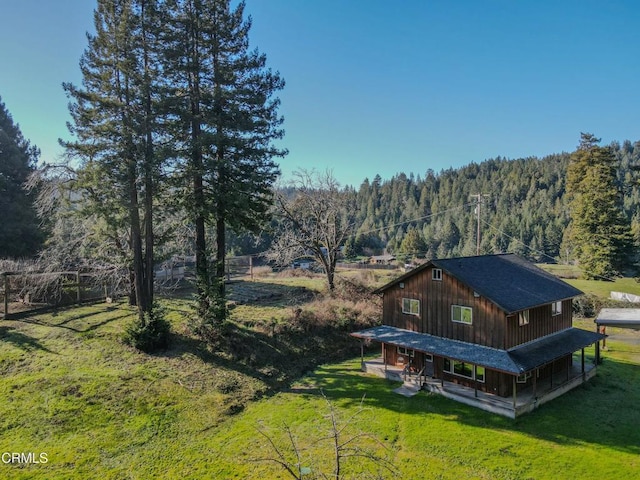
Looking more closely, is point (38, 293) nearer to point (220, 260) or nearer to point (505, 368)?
point (220, 260)

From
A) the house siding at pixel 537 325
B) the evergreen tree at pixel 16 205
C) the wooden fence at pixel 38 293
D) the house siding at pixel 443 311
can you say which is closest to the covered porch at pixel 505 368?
the house siding at pixel 537 325

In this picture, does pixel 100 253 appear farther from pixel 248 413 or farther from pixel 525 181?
pixel 525 181

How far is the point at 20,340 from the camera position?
18000mm

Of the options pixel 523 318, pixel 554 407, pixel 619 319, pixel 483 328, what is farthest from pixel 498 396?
pixel 619 319

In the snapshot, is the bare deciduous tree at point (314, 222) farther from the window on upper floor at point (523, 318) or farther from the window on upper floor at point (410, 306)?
the window on upper floor at point (523, 318)

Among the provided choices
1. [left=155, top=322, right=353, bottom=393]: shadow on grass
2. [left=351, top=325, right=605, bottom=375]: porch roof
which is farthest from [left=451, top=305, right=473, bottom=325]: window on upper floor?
[left=155, top=322, right=353, bottom=393]: shadow on grass

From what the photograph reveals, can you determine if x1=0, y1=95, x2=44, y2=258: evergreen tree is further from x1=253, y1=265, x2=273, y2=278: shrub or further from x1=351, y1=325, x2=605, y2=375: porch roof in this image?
x1=351, y1=325, x2=605, y2=375: porch roof

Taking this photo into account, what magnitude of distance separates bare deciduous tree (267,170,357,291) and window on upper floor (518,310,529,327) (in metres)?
15.4

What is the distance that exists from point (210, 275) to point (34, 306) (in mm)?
11245

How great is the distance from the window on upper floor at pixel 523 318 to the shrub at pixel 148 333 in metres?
16.6

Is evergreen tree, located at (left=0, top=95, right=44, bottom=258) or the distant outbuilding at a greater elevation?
evergreen tree, located at (left=0, top=95, right=44, bottom=258)

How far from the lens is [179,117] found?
19.7 metres

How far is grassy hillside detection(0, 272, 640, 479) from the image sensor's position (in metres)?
11.7

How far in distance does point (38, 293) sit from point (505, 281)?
25.6 meters
